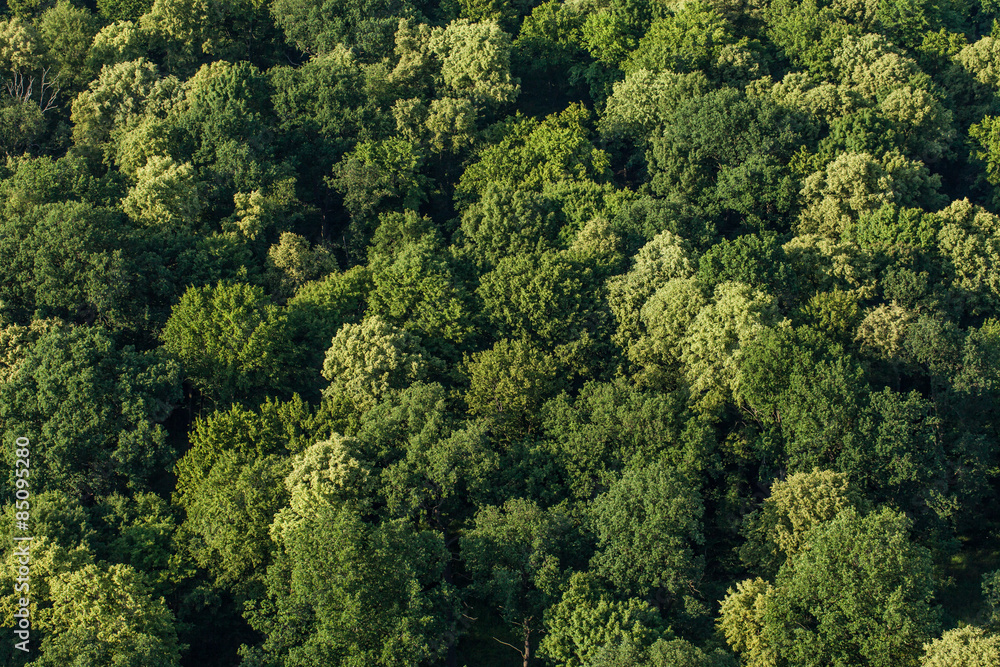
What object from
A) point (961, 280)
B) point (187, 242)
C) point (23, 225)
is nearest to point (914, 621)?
Result: point (961, 280)

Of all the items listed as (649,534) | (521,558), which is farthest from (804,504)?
(521,558)

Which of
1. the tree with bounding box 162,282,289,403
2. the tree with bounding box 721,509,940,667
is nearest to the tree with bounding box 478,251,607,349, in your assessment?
the tree with bounding box 162,282,289,403

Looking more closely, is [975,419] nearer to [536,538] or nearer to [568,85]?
[536,538]

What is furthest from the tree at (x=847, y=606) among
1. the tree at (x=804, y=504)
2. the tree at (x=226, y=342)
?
the tree at (x=226, y=342)

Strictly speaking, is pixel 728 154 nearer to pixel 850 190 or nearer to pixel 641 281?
pixel 850 190
